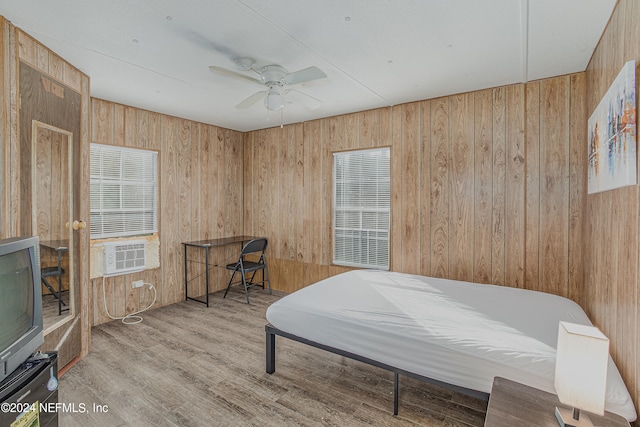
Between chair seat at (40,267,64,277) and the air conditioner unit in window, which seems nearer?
chair seat at (40,267,64,277)

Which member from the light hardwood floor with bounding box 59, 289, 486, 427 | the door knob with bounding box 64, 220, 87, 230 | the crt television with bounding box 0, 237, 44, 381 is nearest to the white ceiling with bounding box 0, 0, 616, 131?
the door knob with bounding box 64, 220, 87, 230

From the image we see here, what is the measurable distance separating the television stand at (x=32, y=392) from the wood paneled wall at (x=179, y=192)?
7.22ft

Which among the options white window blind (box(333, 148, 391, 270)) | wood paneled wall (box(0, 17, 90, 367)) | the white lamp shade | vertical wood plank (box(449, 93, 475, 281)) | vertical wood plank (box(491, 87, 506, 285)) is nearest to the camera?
the white lamp shade

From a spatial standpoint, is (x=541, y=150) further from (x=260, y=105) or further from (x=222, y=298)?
(x=222, y=298)

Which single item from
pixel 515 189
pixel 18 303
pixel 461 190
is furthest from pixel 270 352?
pixel 515 189

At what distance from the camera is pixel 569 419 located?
1.21 metres

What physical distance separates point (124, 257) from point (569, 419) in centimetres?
409

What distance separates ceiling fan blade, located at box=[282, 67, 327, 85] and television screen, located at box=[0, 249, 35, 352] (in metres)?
1.93

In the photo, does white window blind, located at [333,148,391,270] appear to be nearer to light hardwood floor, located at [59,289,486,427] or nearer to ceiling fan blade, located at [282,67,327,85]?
light hardwood floor, located at [59,289,486,427]

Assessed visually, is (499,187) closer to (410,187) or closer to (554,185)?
(554,185)

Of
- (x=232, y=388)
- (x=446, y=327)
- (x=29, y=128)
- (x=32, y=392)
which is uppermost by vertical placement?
(x=29, y=128)

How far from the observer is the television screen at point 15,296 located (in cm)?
142

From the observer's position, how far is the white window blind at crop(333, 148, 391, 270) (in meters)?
3.90

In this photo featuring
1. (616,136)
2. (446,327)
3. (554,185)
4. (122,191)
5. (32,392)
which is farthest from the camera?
(122,191)
